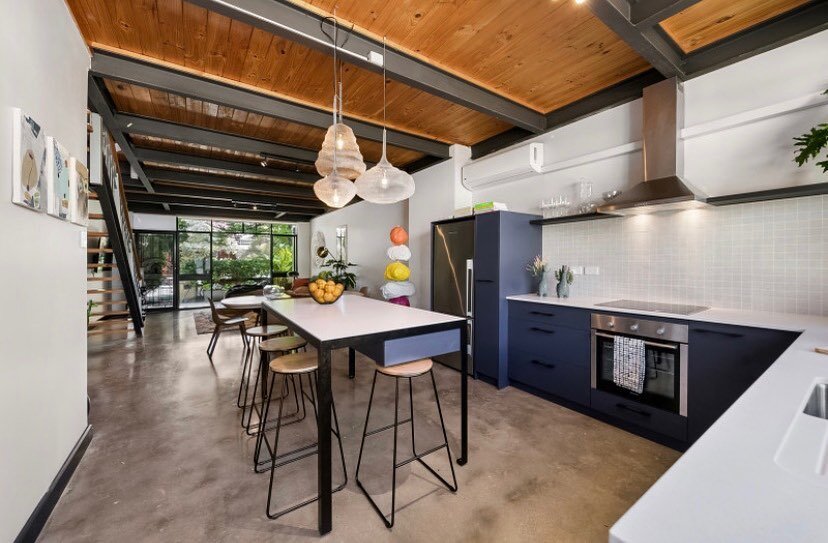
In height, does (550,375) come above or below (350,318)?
below

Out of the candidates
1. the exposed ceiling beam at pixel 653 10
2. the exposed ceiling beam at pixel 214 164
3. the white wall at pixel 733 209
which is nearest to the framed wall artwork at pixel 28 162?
the exposed ceiling beam at pixel 653 10

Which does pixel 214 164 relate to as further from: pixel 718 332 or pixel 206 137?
pixel 718 332

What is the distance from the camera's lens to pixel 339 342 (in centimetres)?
166

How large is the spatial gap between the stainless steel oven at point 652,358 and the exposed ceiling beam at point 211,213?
28.8ft

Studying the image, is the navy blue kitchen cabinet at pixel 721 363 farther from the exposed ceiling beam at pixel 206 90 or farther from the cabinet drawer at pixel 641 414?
the exposed ceiling beam at pixel 206 90

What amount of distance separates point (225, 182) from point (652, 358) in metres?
6.77

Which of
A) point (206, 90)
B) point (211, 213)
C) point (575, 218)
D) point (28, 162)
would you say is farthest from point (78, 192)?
point (211, 213)

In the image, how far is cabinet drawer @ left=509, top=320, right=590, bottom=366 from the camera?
281 cm

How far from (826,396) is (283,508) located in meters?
2.28

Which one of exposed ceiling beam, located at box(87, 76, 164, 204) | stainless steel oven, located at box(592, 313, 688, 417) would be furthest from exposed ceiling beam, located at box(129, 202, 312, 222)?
stainless steel oven, located at box(592, 313, 688, 417)

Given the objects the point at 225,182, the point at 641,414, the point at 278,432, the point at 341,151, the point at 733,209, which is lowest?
the point at 641,414

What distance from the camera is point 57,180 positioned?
6.09 ft

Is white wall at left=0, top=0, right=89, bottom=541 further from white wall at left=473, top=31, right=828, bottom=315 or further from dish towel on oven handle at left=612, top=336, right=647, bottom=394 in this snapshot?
white wall at left=473, top=31, right=828, bottom=315

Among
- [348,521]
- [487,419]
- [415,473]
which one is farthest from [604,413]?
[348,521]
